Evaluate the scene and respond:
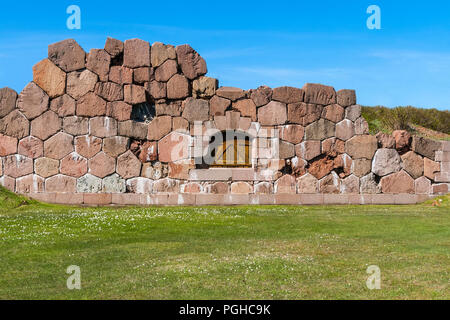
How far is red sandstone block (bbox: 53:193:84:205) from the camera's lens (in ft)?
56.5

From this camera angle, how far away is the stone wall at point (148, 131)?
57.2 ft

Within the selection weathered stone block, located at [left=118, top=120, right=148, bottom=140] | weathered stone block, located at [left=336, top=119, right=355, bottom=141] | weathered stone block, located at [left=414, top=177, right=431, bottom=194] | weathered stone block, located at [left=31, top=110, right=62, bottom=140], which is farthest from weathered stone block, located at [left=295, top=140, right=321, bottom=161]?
weathered stone block, located at [left=31, top=110, right=62, bottom=140]

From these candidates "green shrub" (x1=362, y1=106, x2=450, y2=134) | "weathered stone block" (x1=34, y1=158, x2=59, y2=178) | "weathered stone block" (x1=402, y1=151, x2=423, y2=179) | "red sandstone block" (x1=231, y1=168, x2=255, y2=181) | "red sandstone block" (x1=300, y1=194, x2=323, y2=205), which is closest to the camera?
"weathered stone block" (x1=34, y1=158, x2=59, y2=178)

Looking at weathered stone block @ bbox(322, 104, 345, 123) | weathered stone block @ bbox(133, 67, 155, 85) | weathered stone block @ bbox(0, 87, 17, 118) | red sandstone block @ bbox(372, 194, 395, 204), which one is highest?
weathered stone block @ bbox(133, 67, 155, 85)

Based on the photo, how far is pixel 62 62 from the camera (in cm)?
1759

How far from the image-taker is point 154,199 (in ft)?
57.1

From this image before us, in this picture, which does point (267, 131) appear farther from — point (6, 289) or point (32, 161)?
point (6, 289)

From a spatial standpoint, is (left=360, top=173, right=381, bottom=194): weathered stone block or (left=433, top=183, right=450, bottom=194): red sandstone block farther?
(left=433, top=183, right=450, bottom=194): red sandstone block

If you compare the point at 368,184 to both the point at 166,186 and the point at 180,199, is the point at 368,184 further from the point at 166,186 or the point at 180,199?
the point at 166,186

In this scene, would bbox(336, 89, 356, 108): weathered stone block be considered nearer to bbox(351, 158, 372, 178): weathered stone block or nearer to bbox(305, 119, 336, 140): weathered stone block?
bbox(305, 119, 336, 140): weathered stone block

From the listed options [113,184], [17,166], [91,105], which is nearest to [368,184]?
[113,184]

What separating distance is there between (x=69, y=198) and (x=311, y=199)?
7657 millimetres

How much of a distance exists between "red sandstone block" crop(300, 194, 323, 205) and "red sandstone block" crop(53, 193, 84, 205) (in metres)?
6.98
